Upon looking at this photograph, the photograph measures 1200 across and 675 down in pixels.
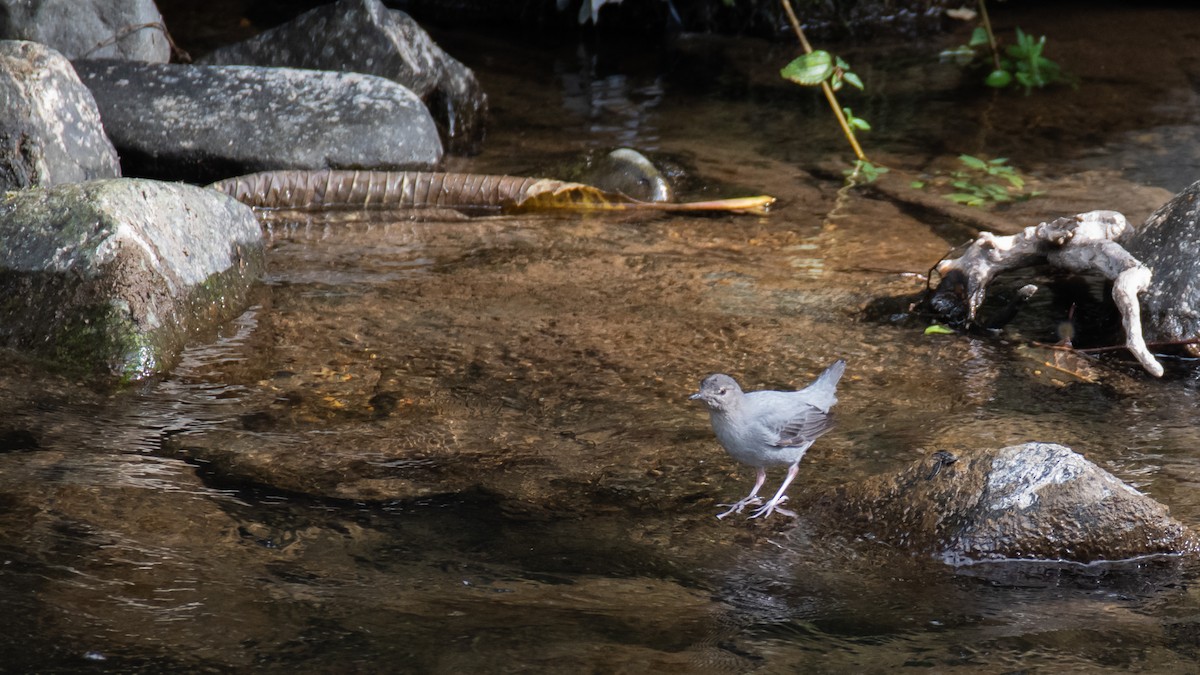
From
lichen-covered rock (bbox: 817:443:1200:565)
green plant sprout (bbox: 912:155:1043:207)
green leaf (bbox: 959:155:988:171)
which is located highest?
lichen-covered rock (bbox: 817:443:1200:565)

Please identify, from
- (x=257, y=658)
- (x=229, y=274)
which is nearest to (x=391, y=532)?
(x=257, y=658)

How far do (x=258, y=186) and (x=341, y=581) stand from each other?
4447mm

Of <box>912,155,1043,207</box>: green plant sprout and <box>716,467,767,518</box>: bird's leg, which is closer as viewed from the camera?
<box>716,467,767,518</box>: bird's leg

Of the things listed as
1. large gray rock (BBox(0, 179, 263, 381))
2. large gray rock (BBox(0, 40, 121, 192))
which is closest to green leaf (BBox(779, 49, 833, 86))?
large gray rock (BBox(0, 179, 263, 381))

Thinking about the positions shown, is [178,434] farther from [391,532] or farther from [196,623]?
[196,623]

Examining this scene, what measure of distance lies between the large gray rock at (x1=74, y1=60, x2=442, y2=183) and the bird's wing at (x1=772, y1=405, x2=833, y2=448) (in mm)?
4581

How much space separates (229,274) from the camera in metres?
5.64

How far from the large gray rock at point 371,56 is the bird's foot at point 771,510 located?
5.39 meters

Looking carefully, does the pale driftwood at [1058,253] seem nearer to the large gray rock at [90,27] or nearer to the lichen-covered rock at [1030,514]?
the lichen-covered rock at [1030,514]

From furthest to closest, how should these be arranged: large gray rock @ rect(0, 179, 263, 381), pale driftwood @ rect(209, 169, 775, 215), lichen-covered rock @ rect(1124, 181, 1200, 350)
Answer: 1. pale driftwood @ rect(209, 169, 775, 215)
2. lichen-covered rock @ rect(1124, 181, 1200, 350)
3. large gray rock @ rect(0, 179, 263, 381)

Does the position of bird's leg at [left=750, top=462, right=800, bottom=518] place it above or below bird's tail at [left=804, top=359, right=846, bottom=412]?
below

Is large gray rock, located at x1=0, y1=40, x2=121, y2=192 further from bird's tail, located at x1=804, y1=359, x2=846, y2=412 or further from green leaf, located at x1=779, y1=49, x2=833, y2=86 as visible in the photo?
bird's tail, located at x1=804, y1=359, x2=846, y2=412

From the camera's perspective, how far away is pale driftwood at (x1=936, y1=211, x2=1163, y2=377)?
5211 millimetres

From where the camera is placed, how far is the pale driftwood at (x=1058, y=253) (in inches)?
205
